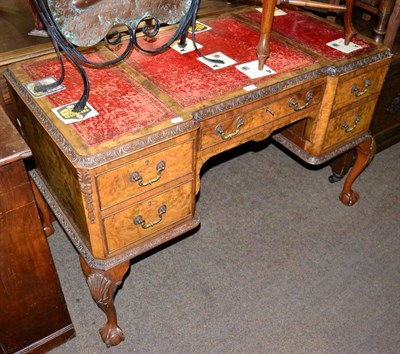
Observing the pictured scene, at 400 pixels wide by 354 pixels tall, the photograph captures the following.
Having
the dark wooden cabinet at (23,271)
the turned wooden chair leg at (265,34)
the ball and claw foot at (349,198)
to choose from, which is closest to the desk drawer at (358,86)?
the turned wooden chair leg at (265,34)

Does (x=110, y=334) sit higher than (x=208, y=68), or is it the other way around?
(x=208, y=68)

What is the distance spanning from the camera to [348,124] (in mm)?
2182

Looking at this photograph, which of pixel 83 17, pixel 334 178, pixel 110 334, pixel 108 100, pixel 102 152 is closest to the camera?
pixel 102 152

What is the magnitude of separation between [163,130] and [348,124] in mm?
1080

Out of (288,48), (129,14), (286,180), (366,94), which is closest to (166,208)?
(129,14)

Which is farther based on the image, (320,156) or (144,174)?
(320,156)

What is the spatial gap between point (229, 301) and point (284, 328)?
0.27 m

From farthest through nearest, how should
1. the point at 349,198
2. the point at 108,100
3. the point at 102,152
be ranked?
1. the point at 349,198
2. the point at 108,100
3. the point at 102,152

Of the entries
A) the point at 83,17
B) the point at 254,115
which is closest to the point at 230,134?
the point at 254,115

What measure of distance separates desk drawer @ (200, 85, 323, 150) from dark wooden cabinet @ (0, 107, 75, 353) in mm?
653

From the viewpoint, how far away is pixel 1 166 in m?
1.37

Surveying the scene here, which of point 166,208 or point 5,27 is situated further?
point 5,27

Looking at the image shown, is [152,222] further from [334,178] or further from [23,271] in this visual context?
[334,178]

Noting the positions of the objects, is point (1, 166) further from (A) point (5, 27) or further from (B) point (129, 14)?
(A) point (5, 27)
